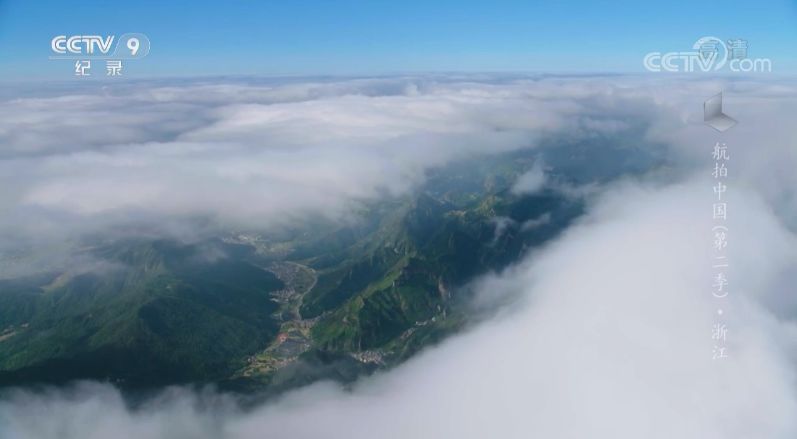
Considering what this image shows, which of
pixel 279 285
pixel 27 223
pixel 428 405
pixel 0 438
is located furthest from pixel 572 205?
pixel 27 223

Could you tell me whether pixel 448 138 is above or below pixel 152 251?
above

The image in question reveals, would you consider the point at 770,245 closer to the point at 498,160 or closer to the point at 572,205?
the point at 572,205

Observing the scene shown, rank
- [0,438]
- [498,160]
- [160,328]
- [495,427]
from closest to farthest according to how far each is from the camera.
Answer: [0,438] → [495,427] → [160,328] → [498,160]

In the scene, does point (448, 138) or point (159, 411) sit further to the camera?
point (448, 138)

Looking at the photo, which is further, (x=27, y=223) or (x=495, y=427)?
(x=27, y=223)

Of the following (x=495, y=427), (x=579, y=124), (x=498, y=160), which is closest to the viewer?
(x=495, y=427)

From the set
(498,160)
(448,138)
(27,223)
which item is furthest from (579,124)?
(27,223)

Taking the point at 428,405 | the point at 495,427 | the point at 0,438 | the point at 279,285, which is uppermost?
the point at 0,438

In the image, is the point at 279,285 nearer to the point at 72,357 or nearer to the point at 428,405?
the point at 72,357

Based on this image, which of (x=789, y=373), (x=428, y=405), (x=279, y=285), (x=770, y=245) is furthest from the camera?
(x=279, y=285)
